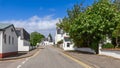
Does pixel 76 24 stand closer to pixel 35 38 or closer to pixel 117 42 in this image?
pixel 117 42

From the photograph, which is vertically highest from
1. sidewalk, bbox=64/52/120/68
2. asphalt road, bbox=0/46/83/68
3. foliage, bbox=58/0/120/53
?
foliage, bbox=58/0/120/53

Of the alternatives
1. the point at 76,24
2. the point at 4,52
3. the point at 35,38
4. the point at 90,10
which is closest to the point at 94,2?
the point at 90,10

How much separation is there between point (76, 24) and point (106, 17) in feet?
19.9

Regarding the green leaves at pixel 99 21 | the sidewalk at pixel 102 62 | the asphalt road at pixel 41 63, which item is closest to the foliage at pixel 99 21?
the green leaves at pixel 99 21

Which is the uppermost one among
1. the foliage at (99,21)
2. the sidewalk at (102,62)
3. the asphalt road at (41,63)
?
the foliage at (99,21)

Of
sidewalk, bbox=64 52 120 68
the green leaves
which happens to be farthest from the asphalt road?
the green leaves

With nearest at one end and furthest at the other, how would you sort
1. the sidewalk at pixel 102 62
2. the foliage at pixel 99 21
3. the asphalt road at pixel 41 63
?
the sidewalk at pixel 102 62
the asphalt road at pixel 41 63
the foliage at pixel 99 21

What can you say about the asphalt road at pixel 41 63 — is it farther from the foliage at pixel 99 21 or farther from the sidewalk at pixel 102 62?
the foliage at pixel 99 21

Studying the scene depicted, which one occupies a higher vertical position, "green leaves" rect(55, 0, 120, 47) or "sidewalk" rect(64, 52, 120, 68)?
"green leaves" rect(55, 0, 120, 47)

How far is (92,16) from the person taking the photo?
4531cm

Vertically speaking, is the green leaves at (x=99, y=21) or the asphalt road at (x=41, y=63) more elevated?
the green leaves at (x=99, y=21)

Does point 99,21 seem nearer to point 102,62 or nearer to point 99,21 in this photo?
point 99,21

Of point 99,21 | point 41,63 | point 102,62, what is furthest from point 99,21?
point 41,63

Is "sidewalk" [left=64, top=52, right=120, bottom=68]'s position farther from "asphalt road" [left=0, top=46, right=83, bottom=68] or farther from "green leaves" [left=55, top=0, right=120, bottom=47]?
"green leaves" [left=55, top=0, right=120, bottom=47]
